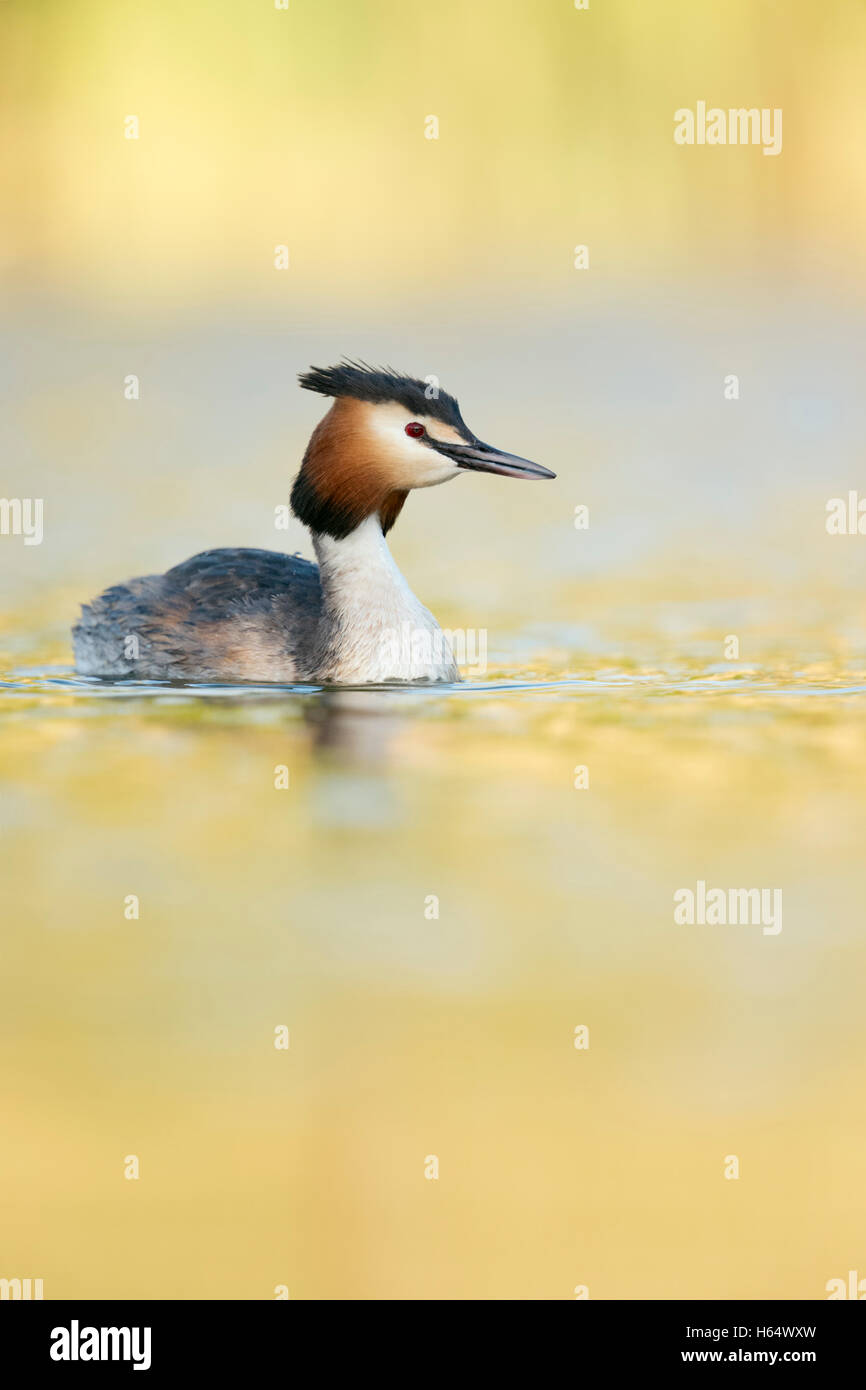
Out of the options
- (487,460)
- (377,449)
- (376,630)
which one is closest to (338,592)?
(376,630)

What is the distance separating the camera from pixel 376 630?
813cm

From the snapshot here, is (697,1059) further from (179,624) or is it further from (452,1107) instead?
(179,624)

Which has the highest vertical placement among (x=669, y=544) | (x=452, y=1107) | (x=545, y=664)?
(x=669, y=544)

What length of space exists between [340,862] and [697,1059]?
1.48 metres

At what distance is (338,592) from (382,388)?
865 mm

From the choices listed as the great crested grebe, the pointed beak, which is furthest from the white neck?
the pointed beak

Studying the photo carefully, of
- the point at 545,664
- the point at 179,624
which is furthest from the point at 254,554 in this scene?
the point at 545,664

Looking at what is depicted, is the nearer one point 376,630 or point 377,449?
point 376,630

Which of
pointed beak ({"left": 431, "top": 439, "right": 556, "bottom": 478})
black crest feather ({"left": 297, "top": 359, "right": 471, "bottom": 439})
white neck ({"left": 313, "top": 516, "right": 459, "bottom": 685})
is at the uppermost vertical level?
black crest feather ({"left": 297, "top": 359, "right": 471, "bottom": 439})

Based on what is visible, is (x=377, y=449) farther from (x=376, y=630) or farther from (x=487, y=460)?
(x=376, y=630)

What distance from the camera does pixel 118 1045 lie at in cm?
405

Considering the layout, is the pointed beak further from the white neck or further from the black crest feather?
the white neck

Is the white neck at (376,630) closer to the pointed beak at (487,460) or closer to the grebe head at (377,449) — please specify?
the grebe head at (377,449)

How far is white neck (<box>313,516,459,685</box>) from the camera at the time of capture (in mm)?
8102
